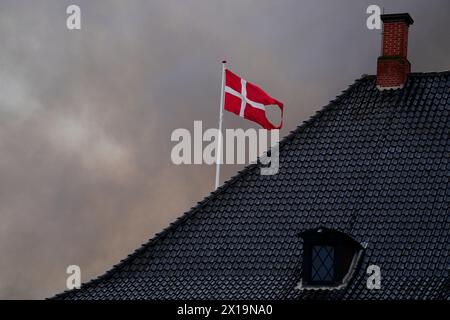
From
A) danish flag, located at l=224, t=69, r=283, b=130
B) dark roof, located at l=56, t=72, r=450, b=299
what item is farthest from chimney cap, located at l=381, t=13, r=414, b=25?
danish flag, located at l=224, t=69, r=283, b=130

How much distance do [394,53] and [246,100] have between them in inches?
183

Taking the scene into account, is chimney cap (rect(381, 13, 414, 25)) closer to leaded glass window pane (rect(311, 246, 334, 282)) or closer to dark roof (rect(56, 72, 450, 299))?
dark roof (rect(56, 72, 450, 299))

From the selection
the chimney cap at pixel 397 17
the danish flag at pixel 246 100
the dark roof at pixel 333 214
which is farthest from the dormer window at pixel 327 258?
the chimney cap at pixel 397 17

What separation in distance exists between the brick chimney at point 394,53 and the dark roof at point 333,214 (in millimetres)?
301

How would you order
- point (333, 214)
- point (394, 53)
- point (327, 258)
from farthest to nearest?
1. point (394, 53)
2. point (333, 214)
3. point (327, 258)

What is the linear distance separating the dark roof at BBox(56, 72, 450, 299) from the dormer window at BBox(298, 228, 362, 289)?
0.30 metres

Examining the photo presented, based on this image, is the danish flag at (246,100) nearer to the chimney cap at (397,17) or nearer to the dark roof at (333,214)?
the dark roof at (333,214)

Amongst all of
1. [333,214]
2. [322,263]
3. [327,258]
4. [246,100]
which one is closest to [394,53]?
[246,100]

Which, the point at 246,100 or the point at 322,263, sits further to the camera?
the point at 246,100

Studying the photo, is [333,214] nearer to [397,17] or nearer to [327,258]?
[327,258]

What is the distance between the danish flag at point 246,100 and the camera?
184ft

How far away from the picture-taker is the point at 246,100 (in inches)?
2216

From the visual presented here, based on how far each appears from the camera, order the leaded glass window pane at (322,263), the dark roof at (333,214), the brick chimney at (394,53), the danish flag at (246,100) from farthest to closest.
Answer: the danish flag at (246,100) → the brick chimney at (394,53) → the leaded glass window pane at (322,263) → the dark roof at (333,214)
